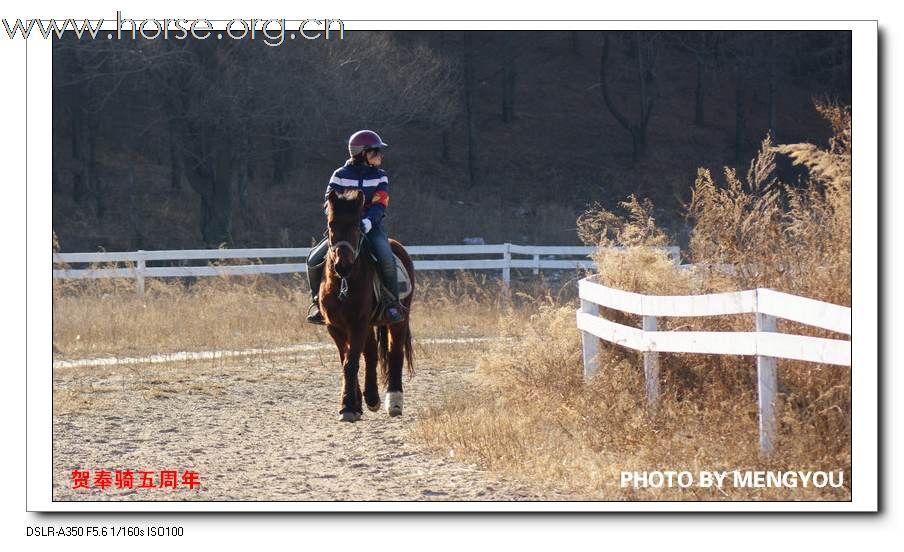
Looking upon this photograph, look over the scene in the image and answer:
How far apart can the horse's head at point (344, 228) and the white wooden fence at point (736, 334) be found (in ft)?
7.50

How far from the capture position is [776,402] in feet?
26.6

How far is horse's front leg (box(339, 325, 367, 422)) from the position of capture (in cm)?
1095

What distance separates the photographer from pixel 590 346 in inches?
Answer: 448

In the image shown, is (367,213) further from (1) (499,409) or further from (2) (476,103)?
(2) (476,103)

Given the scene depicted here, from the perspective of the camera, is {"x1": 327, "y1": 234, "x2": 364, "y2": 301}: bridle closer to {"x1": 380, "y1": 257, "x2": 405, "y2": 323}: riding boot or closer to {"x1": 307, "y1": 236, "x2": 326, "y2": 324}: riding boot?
{"x1": 380, "y1": 257, "x2": 405, "y2": 323}: riding boot

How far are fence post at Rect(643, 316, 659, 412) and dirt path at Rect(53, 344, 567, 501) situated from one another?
1.54 metres

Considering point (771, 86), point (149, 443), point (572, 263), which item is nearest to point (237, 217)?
point (572, 263)

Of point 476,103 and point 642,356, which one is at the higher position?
point 476,103

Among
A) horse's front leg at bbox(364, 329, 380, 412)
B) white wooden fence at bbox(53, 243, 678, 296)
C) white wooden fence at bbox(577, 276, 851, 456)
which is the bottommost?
horse's front leg at bbox(364, 329, 380, 412)

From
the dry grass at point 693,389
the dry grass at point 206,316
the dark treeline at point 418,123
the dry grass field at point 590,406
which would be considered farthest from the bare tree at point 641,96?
the dry grass at point 693,389

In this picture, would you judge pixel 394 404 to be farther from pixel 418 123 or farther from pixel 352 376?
pixel 418 123

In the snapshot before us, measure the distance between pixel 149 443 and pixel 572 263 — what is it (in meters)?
17.3

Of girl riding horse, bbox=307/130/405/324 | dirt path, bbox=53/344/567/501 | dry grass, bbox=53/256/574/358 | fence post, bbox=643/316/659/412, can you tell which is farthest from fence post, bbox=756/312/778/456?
dry grass, bbox=53/256/574/358

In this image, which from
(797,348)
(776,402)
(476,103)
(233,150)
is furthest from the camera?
(476,103)
